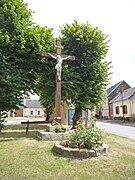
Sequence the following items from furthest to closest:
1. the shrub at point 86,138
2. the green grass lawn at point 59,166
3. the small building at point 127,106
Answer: the small building at point 127,106, the shrub at point 86,138, the green grass lawn at point 59,166

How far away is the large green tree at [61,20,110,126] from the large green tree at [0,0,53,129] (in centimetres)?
196

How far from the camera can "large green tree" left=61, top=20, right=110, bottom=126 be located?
11266mm

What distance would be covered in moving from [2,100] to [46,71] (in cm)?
343

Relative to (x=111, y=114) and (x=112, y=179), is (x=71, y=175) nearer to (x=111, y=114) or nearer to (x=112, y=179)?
(x=112, y=179)

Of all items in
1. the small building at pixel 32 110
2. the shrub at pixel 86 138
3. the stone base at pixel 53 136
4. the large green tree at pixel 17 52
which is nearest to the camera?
the shrub at pixel 86 138

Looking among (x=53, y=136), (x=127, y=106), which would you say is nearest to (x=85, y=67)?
(x=53, y=136)

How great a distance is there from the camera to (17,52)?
10547 millimetres

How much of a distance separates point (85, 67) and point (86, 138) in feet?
22.3

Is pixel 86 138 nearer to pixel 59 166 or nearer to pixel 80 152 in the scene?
pixel 80 152

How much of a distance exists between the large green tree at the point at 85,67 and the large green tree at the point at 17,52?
77.1 inches

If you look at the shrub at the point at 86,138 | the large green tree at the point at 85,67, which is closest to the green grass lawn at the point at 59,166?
the shrub at the point at 86,138

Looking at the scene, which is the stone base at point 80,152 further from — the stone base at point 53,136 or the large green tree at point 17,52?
the large green tree at point 17,52

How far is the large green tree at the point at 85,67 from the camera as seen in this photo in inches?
444

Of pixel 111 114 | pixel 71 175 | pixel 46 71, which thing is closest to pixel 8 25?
pixel 46 71
